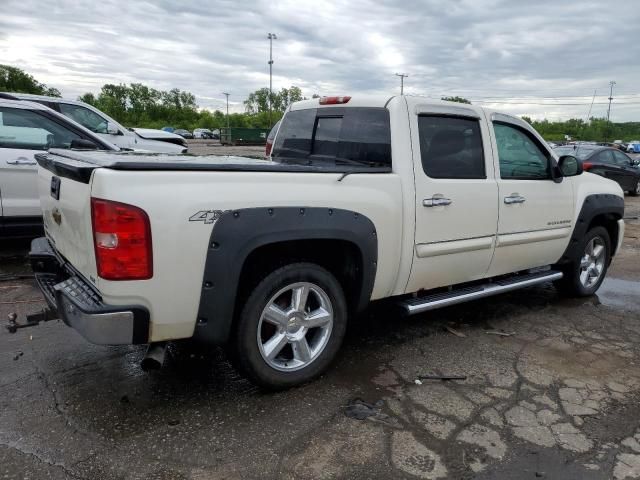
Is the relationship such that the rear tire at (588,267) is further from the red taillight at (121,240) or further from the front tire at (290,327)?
the red taillight at (121,240)

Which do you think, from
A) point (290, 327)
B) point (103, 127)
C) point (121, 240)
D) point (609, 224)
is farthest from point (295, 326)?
point (103, 127)

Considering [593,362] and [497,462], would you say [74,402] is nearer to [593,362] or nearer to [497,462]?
[497,462]

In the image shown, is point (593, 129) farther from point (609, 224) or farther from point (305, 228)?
point (305, 228)

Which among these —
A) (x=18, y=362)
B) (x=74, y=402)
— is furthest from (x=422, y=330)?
(x=18, y=362)

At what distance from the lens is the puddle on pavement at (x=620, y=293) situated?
5.51 metres

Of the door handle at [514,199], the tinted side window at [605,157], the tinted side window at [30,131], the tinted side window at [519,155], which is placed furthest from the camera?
the tinted side window at [605,157]

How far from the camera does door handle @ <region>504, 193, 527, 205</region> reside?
168 inches

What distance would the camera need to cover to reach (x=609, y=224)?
18.6 feet

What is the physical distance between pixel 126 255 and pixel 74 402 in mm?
1157

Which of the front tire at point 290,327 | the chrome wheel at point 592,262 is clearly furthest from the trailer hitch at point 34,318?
the chrome wheel at point 592,262

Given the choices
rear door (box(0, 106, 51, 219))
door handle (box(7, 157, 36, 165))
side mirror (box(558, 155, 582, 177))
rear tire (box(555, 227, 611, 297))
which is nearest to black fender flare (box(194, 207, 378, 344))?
side mirror (box(558, 155, 582, 177))

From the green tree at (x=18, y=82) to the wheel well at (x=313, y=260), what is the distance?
271 feet

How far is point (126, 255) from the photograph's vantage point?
254 centimetres

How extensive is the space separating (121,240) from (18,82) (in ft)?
291
